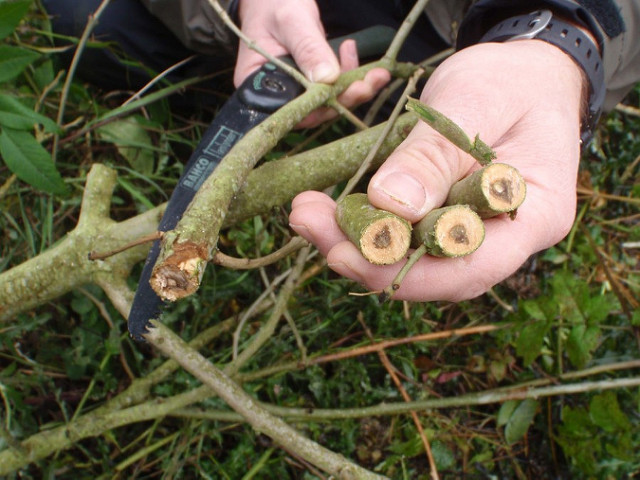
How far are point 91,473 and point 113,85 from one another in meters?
1.67

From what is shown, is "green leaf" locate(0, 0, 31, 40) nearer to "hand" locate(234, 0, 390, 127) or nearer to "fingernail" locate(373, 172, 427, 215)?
"hand" locate(234, 0, 390, 127)

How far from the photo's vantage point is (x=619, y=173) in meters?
2.61

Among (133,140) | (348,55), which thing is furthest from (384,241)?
(133,140)

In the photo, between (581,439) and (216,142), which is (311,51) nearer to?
(216,142)

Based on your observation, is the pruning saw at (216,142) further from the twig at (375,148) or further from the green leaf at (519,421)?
the green leaf at (519,421)

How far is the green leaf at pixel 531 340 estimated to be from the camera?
197 cm

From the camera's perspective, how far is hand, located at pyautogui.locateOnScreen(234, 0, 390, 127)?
5.86 ft

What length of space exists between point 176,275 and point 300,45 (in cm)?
116

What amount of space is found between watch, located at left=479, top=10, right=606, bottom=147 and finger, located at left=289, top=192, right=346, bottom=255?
2.77ft

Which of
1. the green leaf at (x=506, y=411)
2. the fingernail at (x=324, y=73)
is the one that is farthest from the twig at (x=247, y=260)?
the green leaf at (x=506, y=411)

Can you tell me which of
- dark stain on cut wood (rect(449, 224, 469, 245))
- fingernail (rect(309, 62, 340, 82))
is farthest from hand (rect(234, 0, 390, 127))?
dark stain on cut wood (rect(449, 224, 469, 245))

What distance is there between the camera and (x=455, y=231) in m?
1.00

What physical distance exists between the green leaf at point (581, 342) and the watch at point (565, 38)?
83 centimetres

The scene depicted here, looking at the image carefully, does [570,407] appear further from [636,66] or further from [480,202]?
[480,202]
